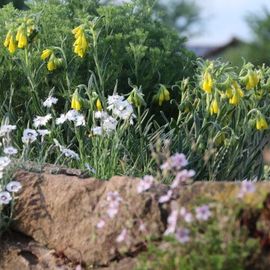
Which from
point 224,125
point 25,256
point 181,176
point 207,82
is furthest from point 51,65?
point 181,176

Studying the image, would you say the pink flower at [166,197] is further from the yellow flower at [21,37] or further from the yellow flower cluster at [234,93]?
the yellow flower at [21,37]

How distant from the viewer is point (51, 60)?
5.48 metres

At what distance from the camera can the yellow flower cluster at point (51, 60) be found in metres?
5.46

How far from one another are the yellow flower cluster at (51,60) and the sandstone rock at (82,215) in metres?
1.11

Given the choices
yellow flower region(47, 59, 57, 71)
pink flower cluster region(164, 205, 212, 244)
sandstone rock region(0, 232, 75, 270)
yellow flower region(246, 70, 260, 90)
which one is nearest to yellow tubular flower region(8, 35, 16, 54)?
yellow flower region(47, 59, 57, 71)

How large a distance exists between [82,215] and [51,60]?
1.50 meters

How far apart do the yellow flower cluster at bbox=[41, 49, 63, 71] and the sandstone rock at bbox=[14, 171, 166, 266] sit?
1.11 metres

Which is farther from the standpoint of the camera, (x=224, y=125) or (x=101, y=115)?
(x=224, y=125)

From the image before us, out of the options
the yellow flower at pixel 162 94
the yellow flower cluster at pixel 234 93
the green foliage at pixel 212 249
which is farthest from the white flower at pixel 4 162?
the yellow flower cluster at pixel 234 93

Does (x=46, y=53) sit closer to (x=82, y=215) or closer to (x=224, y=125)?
(x=224, y=125)

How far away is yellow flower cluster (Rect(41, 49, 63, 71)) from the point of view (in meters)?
5.46

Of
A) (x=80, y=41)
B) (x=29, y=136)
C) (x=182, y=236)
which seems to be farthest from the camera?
(x=80, y=41)

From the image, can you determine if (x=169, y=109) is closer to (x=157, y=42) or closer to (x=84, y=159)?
(x=157, y=42)

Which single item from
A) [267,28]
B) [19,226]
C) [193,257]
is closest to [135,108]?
[19,226]
